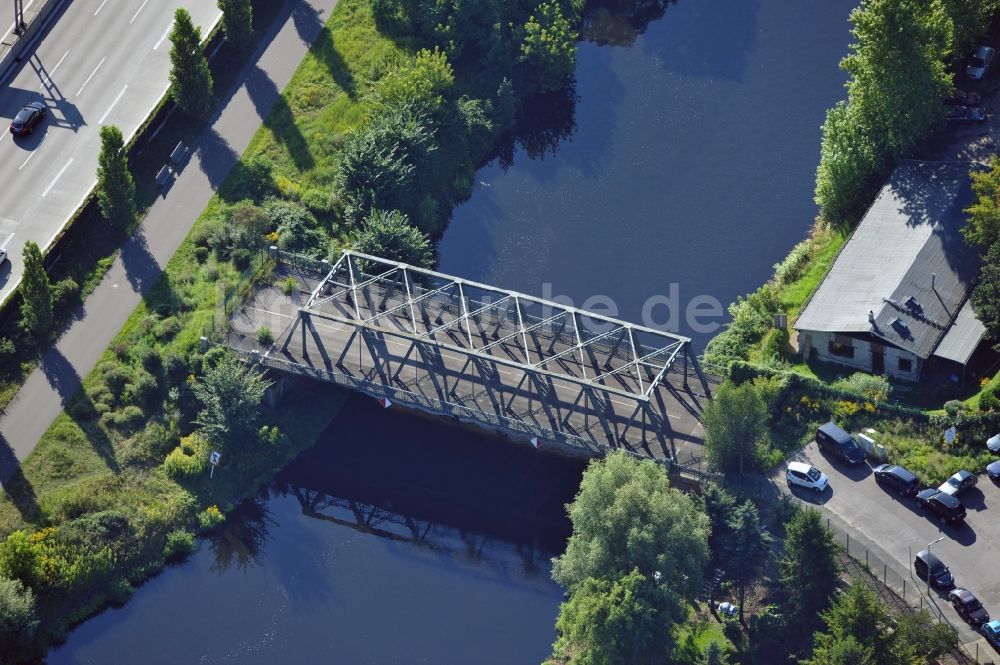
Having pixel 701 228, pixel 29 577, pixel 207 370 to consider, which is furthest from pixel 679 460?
pixel 29 577

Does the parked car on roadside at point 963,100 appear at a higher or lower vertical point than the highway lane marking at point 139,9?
higher

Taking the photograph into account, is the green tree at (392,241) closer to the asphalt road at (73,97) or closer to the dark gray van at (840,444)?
the asphalt road at (73,97)

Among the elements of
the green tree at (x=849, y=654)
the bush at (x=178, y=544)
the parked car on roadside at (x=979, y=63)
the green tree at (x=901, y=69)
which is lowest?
the bush at (x=178, y=544)

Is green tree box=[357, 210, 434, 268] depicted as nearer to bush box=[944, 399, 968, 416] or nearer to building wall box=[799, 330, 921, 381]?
building wall box=[799, 330, 921, 381]

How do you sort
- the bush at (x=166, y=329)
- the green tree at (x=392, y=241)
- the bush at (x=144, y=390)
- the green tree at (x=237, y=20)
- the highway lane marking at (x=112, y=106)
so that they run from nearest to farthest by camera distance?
the bush at (x=144, y=390) < the bush at (x=166, y=329) < the green tree at (x=392, y=241) < the highway lane marking at (x=112, y=106) < the green tree at (x=237, y=20)

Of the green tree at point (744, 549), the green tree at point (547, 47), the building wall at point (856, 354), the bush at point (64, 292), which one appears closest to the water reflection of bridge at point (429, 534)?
the green tree at point (744, 549)

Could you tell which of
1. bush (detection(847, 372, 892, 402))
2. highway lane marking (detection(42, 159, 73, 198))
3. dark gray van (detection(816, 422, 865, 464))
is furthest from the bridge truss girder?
highway lane marking (detection(42, 159, 73, 198))

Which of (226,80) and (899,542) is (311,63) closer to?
(226,80)

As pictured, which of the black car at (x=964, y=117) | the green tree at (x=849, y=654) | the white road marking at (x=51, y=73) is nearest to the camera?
the green tree at (x=849, y=654)
